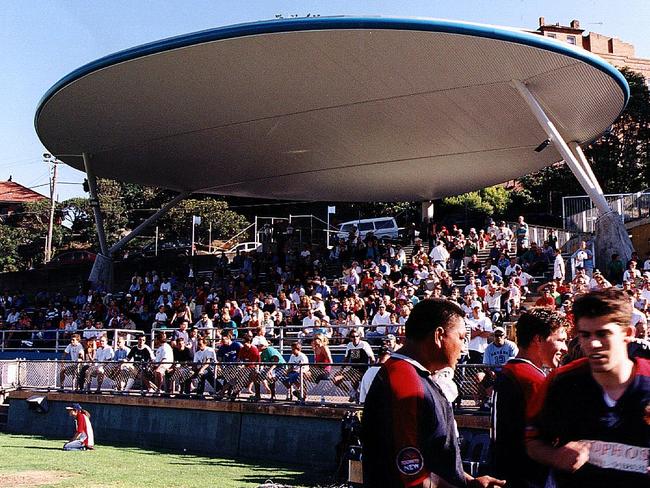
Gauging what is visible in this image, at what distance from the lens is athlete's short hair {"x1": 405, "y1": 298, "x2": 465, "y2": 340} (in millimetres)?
3814

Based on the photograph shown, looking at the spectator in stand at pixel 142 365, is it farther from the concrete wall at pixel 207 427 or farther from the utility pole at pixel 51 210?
the utility pole at pixel 51 210

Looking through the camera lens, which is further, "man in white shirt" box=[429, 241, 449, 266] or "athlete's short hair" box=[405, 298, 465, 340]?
"man in white shirt" box=[429, 241, 449, 266]

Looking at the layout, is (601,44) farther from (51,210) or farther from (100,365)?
(100,365)

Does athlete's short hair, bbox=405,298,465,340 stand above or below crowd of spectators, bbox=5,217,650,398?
below

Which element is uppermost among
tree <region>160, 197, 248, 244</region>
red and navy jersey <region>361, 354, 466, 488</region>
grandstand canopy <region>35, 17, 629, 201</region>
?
tree <region>160, 197, 248, 244</region>

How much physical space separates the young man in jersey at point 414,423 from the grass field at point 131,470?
27.7ft

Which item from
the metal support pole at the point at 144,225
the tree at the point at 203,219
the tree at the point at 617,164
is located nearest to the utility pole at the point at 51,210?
the tree at the point at 203,219

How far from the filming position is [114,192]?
5634 cm

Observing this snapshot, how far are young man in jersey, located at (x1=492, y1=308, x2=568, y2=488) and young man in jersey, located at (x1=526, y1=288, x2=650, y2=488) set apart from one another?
0.52 metres

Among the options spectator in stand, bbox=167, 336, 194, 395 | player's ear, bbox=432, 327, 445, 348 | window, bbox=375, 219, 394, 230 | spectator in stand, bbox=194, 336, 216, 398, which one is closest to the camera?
player's ear, bbox=432, 327, 445, 348

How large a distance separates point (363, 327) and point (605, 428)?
13594 mm

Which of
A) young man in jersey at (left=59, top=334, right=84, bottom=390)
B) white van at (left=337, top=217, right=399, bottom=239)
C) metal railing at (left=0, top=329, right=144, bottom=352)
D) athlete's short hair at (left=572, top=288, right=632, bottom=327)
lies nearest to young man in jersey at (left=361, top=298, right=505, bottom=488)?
athlete's short hair at (left=572, top=288, right=632, bottom=327)

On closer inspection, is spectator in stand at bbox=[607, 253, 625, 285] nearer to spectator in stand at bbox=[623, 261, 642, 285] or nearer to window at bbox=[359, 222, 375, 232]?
spectator in stand at bbox=[623, 261, 642, 285]

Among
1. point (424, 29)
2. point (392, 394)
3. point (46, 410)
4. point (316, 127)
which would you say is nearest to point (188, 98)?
point (316, 127)
